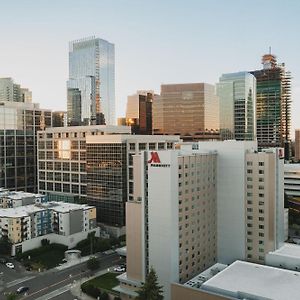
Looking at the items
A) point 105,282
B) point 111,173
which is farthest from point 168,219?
point 111,173

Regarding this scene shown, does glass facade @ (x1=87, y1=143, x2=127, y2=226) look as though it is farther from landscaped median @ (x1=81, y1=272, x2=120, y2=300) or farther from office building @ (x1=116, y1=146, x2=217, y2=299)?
office building @ (x1=116, y1=146, x2=217, y2=299)

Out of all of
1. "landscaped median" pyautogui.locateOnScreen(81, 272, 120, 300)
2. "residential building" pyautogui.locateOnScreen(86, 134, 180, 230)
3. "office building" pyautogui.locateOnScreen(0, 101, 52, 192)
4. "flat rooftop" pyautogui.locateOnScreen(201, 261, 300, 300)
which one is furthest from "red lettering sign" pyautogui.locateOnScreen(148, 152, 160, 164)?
"office building" pyautogui.locateOnScreen(0, 101, 52, 192)

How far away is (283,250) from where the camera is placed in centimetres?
6056

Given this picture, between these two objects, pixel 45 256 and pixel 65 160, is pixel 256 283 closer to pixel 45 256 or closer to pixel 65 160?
pixel 45 256

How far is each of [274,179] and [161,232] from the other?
76.0 ft

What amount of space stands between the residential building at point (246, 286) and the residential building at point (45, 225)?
46.1 m

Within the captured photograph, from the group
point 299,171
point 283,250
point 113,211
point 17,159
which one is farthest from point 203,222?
point 17,159

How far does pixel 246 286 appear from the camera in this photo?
46.9 m

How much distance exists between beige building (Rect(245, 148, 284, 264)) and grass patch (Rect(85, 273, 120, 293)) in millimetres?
24120

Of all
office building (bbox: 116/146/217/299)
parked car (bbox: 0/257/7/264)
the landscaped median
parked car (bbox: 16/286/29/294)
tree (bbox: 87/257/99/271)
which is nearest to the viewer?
office building (bbox: 116/146/217/299)

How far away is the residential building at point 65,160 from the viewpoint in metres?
125

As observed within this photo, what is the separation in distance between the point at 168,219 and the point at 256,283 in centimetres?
1556

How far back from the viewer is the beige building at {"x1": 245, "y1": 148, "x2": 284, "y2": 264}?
6862 cm

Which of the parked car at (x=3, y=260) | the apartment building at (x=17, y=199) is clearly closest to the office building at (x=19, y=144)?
the apartment building at (x=17, y=199)
